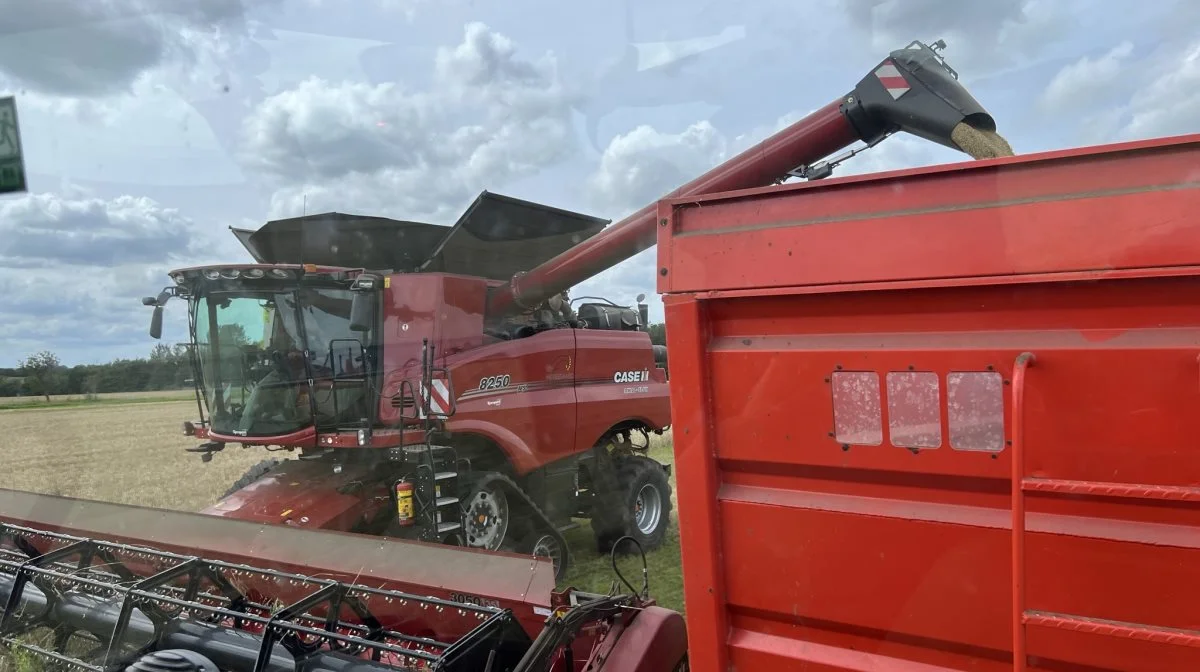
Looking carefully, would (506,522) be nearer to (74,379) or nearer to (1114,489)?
(1114,489)

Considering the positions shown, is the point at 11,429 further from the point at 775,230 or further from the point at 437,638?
the point at 775,230

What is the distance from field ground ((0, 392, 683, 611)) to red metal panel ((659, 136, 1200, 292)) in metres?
1.65

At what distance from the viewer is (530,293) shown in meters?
5.90

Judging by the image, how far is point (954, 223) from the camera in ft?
5.29

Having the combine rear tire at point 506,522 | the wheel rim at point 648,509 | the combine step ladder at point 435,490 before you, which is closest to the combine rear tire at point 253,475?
the combine step ladder at point 435,490

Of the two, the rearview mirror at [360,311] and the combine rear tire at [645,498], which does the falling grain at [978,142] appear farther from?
the combine rear tire at [645,498]

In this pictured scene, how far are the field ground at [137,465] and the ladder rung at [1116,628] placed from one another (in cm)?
176

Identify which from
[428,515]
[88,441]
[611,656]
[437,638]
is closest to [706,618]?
[611,656]

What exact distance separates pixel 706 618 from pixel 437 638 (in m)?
1.23

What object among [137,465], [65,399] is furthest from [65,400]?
[137,465]

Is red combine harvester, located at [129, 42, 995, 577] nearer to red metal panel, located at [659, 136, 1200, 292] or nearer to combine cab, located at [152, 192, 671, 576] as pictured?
combine cab, located at [152, 192, 671, 576]

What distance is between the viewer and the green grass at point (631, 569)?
5.27 m

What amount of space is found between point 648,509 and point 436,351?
2908mm

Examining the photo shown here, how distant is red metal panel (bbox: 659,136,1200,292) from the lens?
1.43 metres
